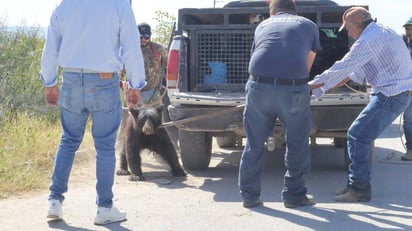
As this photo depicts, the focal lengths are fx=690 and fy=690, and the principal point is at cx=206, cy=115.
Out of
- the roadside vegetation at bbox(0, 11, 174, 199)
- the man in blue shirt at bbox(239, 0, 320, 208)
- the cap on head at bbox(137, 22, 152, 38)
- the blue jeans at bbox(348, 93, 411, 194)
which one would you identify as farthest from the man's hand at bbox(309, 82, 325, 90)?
the roadside vegetation at bbox(0, 11, 174, 199)

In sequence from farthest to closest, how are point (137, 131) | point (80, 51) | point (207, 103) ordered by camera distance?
point (137, 131), point (207, 103), point (80, 51)

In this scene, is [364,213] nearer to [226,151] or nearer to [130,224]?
[130,224]

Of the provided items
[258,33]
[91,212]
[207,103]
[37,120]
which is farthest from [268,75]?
[37,120]

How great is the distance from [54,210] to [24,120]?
14.8ft

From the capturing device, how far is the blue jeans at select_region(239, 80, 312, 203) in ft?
19.1

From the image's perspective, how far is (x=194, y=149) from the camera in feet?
25.5

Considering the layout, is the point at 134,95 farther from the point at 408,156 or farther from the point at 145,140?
the point at 408,156

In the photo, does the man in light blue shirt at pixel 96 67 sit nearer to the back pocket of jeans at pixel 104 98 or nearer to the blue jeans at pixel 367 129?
the back pocket of jeans at pixel 104 98

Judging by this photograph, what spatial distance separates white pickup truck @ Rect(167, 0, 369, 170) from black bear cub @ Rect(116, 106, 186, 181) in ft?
0.62

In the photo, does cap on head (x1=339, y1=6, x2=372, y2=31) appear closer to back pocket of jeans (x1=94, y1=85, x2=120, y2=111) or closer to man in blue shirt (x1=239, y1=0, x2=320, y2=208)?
man in blue shirt (x1=239, y1=0, x2=320, y2=208)

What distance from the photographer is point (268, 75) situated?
19.2ft

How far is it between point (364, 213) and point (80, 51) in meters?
2.70

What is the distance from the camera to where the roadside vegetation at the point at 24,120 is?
7171mm

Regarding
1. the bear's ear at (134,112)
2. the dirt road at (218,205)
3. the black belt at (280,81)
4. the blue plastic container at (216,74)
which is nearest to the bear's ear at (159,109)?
Result: the bear's ear at (134,112)
